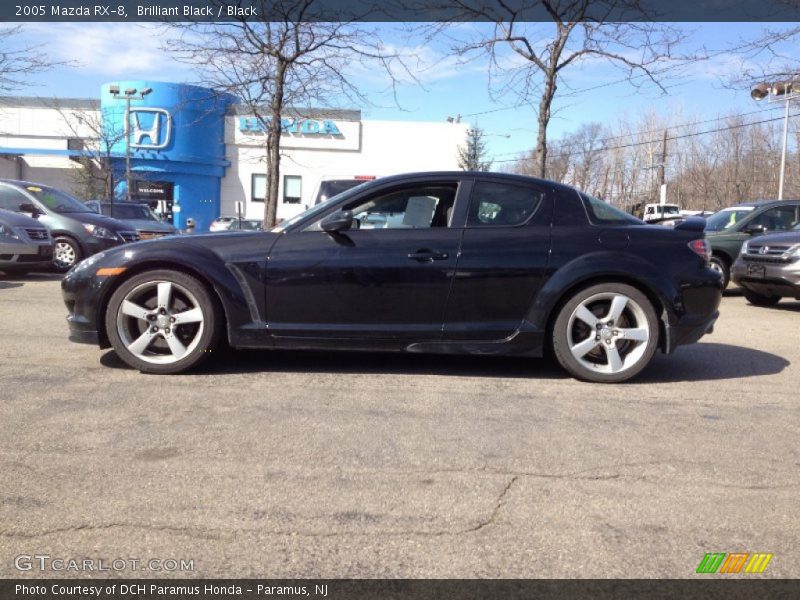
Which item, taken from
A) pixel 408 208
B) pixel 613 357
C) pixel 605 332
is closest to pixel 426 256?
pixel 408 208

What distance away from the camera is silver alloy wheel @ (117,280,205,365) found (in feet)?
16.3

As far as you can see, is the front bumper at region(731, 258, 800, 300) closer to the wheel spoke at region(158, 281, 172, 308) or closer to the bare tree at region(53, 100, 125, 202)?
the wheel spoke at region(158, 281, 172, 308)

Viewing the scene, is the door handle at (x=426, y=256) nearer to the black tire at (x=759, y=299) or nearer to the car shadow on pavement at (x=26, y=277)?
the black tire at (x=759, y=299)

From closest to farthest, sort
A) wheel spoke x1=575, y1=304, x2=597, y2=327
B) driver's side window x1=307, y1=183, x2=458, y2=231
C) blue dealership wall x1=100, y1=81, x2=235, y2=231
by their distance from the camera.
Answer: wheel spoke x1=575, y1=304, x2=597, y2=327, driver's side window x1=307, y1=183, x2=458, y2=231, blue dealership wall x1=100, y1=81, x2=235, y2=231

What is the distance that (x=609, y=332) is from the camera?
5.04 metres

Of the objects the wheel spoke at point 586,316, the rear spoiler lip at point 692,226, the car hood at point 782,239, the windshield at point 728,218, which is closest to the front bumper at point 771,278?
the car hood at point 782,239

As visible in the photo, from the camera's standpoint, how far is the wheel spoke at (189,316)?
16.2 ft

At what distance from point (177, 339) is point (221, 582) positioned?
9.26 ft

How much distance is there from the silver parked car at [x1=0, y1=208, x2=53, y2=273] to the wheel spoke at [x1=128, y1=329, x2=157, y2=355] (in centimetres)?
737

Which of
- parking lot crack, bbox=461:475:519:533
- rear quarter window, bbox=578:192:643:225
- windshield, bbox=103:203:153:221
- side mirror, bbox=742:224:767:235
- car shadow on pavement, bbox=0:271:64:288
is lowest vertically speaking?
parking lot crack, bbox=461:475:519:533

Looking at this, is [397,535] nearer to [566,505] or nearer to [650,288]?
[566,505]

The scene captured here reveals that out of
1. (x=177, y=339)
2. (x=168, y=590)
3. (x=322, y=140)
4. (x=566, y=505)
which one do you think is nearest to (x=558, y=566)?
(x=566, y=505)

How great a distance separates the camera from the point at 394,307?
4934 millimetres

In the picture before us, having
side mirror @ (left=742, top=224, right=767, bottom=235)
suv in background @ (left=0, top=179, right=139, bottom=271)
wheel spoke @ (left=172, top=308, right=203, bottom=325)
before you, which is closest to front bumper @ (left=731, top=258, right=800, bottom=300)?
side mirror @ (left=742, top=224, right=767, bottom=235)
